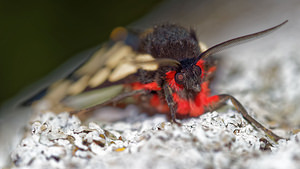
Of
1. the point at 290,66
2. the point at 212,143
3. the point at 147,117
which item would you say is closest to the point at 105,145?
the point at 212,143

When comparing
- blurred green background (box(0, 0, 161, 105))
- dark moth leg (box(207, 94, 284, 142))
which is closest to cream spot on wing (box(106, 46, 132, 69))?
blurred green background (box(0, 0, 161, 105))

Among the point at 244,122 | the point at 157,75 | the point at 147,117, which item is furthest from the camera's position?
the point at 147,117

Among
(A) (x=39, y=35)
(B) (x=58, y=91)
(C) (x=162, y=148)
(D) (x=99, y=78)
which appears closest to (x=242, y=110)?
(C) (x=162, y=148)

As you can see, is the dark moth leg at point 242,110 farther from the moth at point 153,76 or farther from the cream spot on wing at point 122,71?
the cream spot on wing at point 122,71

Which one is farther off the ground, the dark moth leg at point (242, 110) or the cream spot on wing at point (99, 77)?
the cream spot on wing at point (99, 77)

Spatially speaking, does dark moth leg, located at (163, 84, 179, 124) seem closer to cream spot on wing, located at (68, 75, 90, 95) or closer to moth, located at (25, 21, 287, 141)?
moth, located at (25, 21, 287, 141)

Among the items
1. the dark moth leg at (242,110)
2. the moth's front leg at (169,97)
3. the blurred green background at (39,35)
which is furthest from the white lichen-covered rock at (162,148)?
the blurred green background at (39,35)

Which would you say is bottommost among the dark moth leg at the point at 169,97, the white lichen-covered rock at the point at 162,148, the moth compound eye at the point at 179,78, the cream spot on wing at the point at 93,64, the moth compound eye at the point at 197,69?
the white lichen-covered rock at the point at 162,148

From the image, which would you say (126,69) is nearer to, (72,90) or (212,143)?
(72,90)
